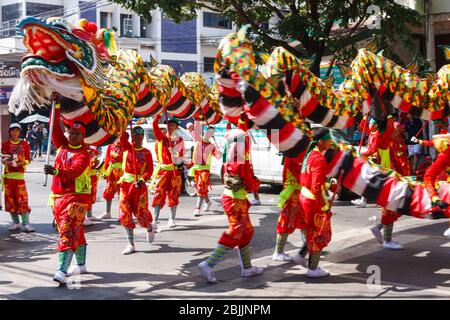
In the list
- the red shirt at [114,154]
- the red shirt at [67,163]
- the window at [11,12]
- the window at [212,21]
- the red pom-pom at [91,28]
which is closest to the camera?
the red shirt at [67,163]

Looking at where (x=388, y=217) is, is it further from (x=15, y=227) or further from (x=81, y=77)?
(x=15, y=227)

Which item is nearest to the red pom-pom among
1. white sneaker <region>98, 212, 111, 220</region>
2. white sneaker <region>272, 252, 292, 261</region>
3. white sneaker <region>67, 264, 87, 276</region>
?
white sneaker <region>67, 264, 87, 276</region>

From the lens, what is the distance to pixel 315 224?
7023 millimetres

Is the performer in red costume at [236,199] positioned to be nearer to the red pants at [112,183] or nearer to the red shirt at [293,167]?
the red shirt at [293,167]

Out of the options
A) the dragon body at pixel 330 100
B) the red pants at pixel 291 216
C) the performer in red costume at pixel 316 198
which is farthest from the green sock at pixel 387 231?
the performer in red costume at pixel 316 198

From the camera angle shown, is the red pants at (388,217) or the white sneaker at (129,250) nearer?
the red pants at (388,217)

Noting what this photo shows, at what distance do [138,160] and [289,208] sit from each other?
2.33 metres

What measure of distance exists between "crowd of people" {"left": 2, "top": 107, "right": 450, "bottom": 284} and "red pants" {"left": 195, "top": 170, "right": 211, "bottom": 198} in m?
1.21

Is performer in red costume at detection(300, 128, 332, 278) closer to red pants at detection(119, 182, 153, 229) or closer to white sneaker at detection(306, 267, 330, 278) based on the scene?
white sneaker at detection(306, 267, 330, 278)

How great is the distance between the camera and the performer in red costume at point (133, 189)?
852 cm

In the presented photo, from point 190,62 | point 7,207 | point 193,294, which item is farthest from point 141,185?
point 190,62

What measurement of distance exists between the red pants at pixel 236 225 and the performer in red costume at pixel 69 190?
158cm

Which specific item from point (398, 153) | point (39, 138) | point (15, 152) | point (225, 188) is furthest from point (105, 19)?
point (225, 188)

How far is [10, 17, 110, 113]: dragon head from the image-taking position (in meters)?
6.55
